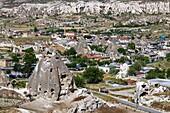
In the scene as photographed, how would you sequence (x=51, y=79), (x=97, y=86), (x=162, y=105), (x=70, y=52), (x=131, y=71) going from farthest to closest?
(x=70, y=52) → (x=131, y=71) → (x=97, y=86) → (x=162, y=105) → (x=51, y=79)

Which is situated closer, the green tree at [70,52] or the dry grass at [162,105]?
the dry grass at [162,105]

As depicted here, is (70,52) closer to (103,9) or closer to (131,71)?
(131,71)

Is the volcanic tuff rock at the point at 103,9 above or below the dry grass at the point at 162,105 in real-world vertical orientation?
below

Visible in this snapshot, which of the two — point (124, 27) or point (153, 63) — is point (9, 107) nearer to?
point (153, 63)

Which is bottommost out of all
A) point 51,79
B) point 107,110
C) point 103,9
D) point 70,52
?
point 103,9

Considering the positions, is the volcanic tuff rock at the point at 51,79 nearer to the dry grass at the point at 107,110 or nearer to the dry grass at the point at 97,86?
the dry grass at the point at 107,110

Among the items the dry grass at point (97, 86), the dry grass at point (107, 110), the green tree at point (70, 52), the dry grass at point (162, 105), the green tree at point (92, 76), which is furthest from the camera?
the green tree at point (70, 52)

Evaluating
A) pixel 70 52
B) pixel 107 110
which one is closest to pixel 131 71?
pixel 70 52

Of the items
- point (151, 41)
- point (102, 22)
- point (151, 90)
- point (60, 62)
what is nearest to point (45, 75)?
point (60, 62)

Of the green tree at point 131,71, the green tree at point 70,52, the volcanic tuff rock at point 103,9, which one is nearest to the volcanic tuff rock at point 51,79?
the green tree at point 131,71
